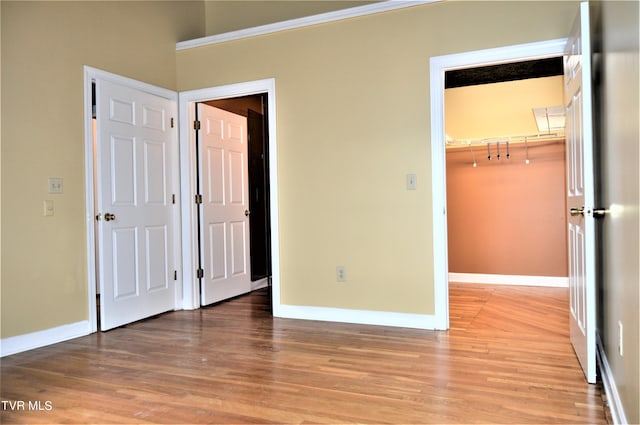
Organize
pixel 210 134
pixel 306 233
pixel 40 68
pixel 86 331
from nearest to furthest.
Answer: pixel 40 68 < pixel 86 331 < pixel 306 233 < pixel 210 134

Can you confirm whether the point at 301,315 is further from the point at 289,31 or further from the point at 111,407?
the point at 289,31

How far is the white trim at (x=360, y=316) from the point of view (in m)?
3.59

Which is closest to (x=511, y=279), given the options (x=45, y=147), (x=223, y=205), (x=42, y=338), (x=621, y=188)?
(x=223, y=205)

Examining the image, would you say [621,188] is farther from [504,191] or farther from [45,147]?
[504,191]

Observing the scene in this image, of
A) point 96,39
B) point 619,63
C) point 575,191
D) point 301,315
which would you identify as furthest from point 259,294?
point 619,63

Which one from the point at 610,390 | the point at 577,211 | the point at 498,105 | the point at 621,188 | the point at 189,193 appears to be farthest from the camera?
the point at 498,105

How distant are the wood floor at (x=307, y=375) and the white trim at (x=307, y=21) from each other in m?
2.41

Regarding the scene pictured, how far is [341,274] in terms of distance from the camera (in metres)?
3.87

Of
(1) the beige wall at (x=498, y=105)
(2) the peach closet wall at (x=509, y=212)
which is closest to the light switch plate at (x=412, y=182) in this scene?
(1) the beige wall at (x=498, y=105)

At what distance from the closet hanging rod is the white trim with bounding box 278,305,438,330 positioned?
8.82ft

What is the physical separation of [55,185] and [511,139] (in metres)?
4.57

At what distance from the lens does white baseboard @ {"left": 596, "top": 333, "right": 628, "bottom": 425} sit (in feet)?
6.30

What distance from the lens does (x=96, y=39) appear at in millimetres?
3682

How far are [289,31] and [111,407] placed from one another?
121 inches
